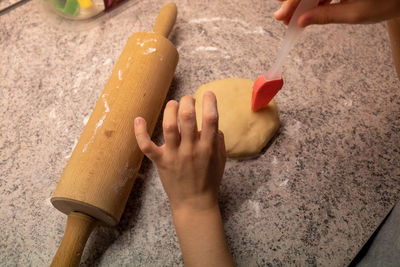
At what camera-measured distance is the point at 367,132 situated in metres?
0.90

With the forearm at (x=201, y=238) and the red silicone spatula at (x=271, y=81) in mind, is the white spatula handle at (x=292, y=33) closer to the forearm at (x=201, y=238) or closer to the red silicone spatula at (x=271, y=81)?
the red silicone spatula at (x=271, y=81)

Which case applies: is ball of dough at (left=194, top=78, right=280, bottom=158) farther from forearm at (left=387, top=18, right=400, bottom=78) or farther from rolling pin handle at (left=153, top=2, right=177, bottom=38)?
forearm at (left=387, top=18, right=400, bottom=78)

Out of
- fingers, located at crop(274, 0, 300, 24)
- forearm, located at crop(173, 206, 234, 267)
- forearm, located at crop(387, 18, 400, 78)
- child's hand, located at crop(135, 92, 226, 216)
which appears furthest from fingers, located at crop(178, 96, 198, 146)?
forearm, located at crop(387, 18, 400, 78)

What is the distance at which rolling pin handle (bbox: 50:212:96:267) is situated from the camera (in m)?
0.68

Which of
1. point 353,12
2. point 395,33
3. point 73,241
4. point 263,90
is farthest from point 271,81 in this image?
point 73,241

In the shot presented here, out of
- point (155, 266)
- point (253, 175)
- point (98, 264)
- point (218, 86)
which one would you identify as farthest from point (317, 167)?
point (98, 264)

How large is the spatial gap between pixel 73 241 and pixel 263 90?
565mm

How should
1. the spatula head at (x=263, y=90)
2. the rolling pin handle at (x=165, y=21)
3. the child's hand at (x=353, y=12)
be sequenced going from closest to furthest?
1. the child's hand at (x=353, y=12)
2. the spatula head at (x=263, y=90)
3. the rolling pin handle at (x=165, y=21)

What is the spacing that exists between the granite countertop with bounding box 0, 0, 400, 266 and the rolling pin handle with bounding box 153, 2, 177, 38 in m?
0.09

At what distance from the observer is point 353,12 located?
0.54 metres

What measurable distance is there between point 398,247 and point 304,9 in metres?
0.52

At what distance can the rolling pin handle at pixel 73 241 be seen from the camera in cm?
68

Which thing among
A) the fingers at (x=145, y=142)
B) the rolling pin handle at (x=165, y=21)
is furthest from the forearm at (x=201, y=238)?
the rolling pin handle at (x=165, y=21)

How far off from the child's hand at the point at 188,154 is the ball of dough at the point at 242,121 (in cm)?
11
